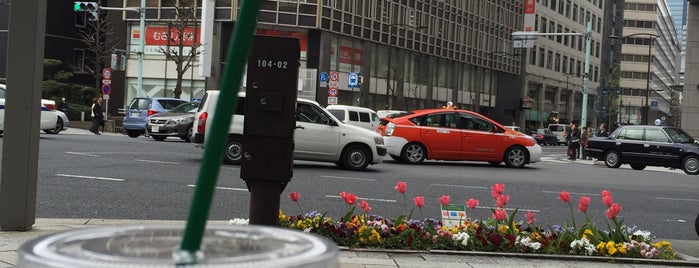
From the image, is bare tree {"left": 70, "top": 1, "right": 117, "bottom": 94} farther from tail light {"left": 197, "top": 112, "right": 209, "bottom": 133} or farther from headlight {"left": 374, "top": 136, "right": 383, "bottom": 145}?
headlight {"left": 374, "top": 136, "right": 383, "bottom": 145}

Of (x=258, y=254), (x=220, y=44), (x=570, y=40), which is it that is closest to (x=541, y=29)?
(x=570, y=40)

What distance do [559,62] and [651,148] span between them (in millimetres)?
58248

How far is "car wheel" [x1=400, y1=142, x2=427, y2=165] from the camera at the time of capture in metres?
20.7

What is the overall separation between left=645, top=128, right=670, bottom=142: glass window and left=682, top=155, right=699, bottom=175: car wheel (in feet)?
3.00

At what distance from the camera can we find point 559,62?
3223 inches

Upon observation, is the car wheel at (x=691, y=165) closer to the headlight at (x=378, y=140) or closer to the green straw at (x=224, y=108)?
the headlight at (x=378, y=140)

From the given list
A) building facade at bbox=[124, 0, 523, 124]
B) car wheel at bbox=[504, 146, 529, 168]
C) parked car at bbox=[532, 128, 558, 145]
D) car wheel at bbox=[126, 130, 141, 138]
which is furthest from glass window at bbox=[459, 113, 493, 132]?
parked car at bbox=[532, 128, 558, 145]

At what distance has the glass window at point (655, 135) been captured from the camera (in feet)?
83.9

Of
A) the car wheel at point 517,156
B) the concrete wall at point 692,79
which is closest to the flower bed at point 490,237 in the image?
the car wheel at point 517,156

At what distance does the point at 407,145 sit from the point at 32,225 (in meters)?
14.5

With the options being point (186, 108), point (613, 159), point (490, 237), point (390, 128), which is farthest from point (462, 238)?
point (613, 159)

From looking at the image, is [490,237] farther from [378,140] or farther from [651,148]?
[651,148]

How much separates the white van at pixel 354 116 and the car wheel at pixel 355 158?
9.29 meters

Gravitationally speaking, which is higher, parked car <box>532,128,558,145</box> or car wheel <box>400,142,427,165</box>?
parked car <box>532,128,558,145</box>
